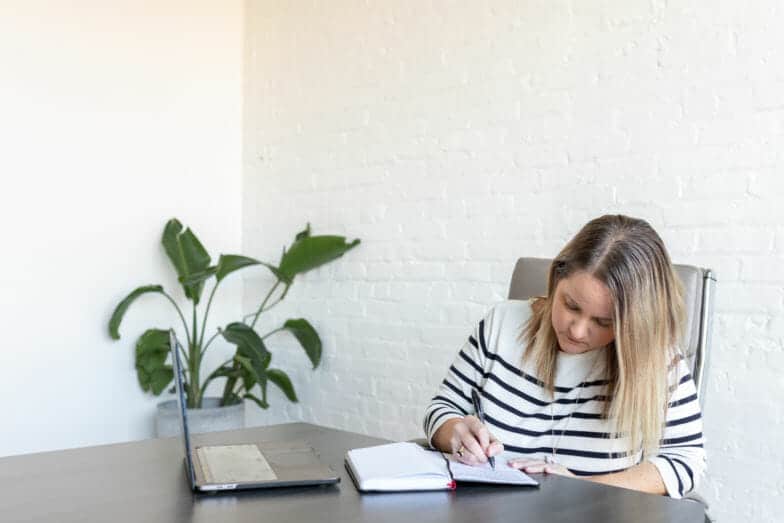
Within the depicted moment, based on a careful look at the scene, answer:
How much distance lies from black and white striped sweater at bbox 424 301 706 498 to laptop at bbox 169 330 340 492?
1.08 ft

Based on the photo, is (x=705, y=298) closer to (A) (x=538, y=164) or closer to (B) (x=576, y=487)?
(B) (x=576, y=487)

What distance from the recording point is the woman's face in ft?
4.82

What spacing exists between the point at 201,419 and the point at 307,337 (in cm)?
52

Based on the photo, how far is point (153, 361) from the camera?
132 inches

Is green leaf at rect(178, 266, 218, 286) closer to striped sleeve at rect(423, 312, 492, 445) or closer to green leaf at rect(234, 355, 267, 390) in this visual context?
green leaf at rect(234, 355, 267, 390)

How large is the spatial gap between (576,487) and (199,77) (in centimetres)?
292

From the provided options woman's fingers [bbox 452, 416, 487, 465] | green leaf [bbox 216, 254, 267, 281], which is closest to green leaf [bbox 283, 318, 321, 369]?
green leaf [bbox 216, 254, 267, 281]

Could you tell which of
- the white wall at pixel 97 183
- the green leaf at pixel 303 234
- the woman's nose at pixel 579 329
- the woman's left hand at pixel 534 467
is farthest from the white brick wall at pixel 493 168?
the woman's left hand at pixel 534 467

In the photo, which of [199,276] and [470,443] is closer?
[470,443]

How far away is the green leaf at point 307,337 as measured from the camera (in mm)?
3299

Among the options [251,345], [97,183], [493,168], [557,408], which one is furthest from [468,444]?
[97,183]

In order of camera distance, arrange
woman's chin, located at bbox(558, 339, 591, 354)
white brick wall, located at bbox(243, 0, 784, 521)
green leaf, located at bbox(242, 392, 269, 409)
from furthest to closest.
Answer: green leaf, located at bbox(242, 392, 269, 409) < white brick wall, located at bbox(243, 0, 784, 521) < woman's chin, located at bbox(558, 339, 591, 354)

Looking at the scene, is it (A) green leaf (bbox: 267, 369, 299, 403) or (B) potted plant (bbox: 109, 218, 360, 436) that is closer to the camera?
(B) potted plant (bbox: 109, 218, 360, 436)

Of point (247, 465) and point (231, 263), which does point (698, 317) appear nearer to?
point (247, 465)
